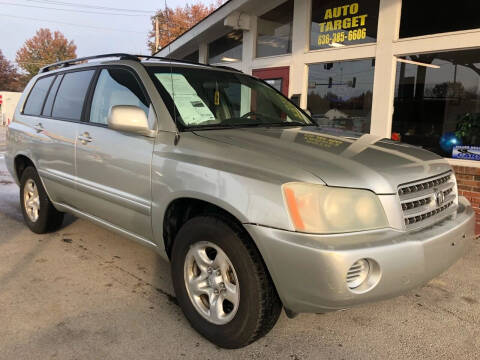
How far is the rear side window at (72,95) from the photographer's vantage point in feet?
12.8

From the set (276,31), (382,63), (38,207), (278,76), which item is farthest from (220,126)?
(276,31)

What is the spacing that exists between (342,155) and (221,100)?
4.51 ft

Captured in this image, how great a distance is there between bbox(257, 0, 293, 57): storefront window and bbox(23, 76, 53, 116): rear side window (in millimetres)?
4256

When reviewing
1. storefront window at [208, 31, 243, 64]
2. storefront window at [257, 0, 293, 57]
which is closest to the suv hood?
storefront window at [257, 0, 293, 57]

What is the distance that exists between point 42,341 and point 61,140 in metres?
1.95

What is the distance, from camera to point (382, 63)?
20.0 ft

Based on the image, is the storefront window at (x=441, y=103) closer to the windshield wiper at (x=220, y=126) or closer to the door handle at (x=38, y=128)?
the windshield wiper at (x=220, y=126)

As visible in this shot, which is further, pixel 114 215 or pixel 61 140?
pixel 61 140

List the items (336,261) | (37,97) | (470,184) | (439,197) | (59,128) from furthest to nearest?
(470,184)
(37,97)
(59,128)
(439,197)
(336,261)

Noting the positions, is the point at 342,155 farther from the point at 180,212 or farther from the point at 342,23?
the point at 342,23

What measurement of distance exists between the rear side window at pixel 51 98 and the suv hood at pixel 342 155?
2.26 meters

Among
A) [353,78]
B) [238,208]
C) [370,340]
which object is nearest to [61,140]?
[238,208]

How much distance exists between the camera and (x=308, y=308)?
2260 millimetres

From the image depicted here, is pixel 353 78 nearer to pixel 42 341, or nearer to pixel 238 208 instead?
pixel 238 208
